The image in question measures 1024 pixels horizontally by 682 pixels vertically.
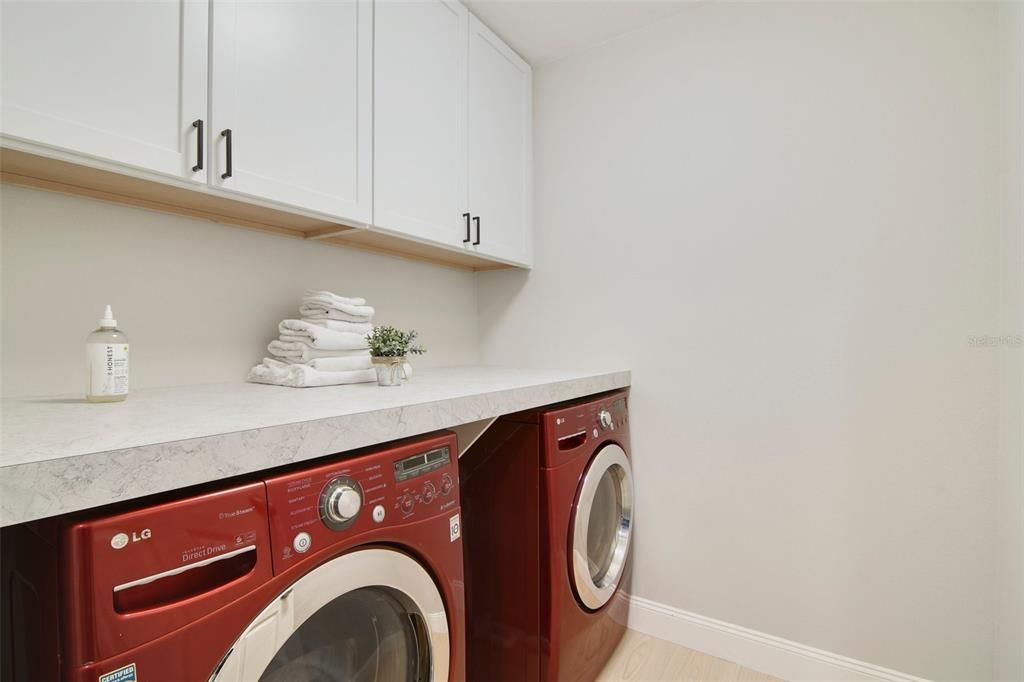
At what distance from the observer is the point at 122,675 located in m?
0.55

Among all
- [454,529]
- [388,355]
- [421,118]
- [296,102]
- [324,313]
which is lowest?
[454,529]

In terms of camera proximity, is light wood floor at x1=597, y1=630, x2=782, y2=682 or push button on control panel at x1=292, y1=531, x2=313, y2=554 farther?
→ light wood floor at x1=597, y1=630, x2=782, y2=682

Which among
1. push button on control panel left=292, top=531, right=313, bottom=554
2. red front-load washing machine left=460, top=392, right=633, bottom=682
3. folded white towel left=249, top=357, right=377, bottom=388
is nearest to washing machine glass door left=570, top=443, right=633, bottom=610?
red front-load washing machine left=460, top=392, right=633, bottom=682

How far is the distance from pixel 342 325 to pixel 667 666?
1.65 meters

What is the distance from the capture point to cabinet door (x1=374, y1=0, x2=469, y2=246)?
149 centimetres

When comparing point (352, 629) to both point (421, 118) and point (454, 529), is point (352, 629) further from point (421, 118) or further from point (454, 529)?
point (421, 118)

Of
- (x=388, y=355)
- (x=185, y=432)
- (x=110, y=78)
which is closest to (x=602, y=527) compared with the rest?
(x=388, y=355)

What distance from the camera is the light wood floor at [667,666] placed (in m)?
1.65

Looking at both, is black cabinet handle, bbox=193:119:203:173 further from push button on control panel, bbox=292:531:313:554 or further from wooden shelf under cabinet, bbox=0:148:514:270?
Answer: push button on control panel, bbox=292:531:313:554

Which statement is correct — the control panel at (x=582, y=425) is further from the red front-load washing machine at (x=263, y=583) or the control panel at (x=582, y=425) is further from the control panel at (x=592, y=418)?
the red front-load washing machine at (x=263, y=583)

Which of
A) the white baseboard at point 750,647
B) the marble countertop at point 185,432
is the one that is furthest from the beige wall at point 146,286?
the white baseboard at point 750,647

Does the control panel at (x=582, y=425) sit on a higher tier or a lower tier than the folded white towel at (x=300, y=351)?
lower

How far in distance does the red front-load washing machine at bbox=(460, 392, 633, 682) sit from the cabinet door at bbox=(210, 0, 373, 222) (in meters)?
0.86

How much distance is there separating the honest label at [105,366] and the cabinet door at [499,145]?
3.95 feet
